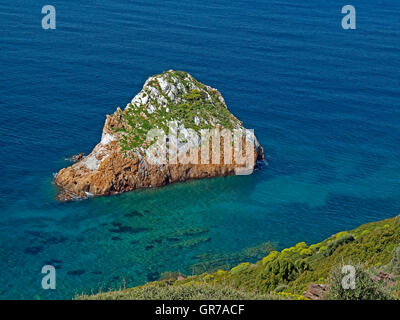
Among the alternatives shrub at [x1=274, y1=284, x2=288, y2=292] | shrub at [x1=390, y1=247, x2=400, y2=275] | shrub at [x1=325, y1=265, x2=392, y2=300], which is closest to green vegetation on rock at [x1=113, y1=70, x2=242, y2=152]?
shrub at [x1=274, y1=284, x2=288, y2=292]

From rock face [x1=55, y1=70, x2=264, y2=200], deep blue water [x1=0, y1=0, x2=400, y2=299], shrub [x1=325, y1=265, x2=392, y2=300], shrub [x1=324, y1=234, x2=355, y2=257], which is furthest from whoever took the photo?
rock face [x1=55, y1=70, x2=264, y2=200]

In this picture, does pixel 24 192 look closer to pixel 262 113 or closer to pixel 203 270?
pixel 203 270

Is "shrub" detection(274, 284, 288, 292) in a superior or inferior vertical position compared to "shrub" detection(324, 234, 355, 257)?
inferior

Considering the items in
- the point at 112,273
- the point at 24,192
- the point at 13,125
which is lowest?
the point at 112,273

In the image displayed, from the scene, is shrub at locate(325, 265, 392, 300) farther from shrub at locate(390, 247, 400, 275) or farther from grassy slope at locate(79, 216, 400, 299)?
shrub at locate(390, 247, 400, 275)

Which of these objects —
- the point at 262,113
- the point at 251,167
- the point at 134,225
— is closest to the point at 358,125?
the point at 262,113

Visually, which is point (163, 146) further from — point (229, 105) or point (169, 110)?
point (229, 105)

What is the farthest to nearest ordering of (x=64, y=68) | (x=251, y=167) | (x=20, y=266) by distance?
1. (x=64, y=68)
2. (x=251, y=167)
3. (x=20, y=266)
